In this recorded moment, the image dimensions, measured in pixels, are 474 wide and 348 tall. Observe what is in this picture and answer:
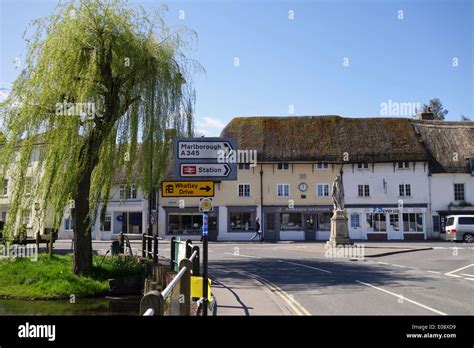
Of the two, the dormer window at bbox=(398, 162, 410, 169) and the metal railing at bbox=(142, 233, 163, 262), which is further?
the dormer window at bbox=(398, 162, 410, 169)

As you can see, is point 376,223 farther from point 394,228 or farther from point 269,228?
point 269,228

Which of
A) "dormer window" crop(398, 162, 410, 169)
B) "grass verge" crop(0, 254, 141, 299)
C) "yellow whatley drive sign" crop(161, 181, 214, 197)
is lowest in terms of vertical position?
"grass verge" crop(0, 254, 141, 299)

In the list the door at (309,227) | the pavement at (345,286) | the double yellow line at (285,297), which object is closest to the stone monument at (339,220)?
the pavement at (345,286)

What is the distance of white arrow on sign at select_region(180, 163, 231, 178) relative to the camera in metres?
7.79

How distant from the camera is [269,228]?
137 ft

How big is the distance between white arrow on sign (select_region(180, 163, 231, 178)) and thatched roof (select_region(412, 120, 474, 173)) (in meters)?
37.9

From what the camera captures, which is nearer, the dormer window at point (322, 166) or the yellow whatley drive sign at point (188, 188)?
the yellow whatley drive sign at point (188, 188)

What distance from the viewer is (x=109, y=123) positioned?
14.0 metres

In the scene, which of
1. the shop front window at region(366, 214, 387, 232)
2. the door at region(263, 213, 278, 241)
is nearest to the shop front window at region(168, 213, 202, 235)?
the door at region(263, 213, 278, 241)

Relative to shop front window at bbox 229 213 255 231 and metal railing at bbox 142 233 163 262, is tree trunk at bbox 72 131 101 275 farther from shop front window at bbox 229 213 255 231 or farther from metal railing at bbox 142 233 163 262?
shop front window at bbox 229 213 255 231

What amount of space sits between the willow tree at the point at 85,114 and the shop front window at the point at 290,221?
27.6 meters

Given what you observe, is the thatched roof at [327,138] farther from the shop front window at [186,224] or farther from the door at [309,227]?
the shop front window at [186,224]

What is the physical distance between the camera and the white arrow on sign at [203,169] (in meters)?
7.79

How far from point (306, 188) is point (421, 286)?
2898cm
